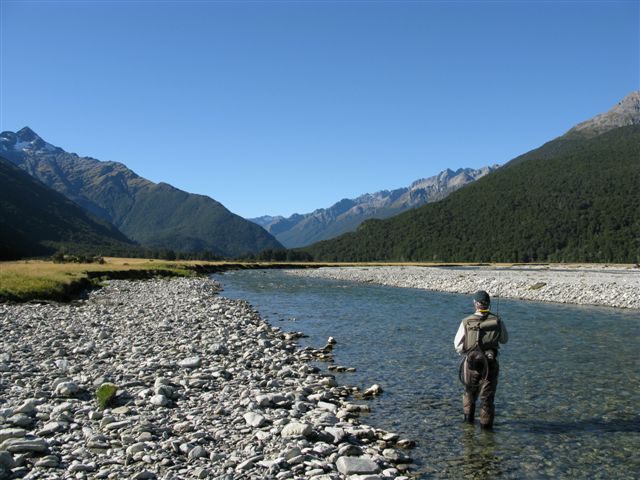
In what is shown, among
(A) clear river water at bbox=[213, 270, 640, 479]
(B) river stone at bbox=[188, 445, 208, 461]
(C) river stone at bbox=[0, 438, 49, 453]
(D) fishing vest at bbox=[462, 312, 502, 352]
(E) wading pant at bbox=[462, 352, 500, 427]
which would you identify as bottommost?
(A) clear river water at bbox=[213, 270, 640, 479]

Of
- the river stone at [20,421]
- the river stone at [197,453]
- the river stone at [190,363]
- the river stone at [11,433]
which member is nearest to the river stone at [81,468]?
the river stone at [197,453]

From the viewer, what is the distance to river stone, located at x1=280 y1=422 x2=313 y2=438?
9.63m

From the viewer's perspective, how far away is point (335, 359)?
59.4 feet

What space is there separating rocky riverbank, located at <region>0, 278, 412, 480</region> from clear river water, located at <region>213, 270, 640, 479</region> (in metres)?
1.13

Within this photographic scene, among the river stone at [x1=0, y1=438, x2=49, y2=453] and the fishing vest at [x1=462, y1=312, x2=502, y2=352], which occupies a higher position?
the fishing vest at [x1=462, y1=312, x2=502, y2=352]

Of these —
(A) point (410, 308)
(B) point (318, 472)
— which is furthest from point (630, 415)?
(A) point (410, 308)

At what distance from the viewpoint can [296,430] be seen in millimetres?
9695

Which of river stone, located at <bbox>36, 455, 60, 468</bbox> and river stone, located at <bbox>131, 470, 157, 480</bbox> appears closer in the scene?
river stone, located at <bbox>131, 470, 157, 480</bbox>

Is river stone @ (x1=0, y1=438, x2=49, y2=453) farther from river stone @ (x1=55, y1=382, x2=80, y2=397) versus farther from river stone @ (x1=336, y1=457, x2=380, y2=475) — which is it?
river stone @ (x1=336, y1=457, x2=380, y2=475)

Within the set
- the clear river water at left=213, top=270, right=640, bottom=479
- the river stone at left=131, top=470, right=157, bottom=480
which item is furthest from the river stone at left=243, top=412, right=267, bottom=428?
the river stone at left=131, top=470, right=157, bottom=480

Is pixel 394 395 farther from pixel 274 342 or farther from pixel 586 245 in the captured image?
pixel 586 245

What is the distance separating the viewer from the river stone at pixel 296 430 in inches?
379

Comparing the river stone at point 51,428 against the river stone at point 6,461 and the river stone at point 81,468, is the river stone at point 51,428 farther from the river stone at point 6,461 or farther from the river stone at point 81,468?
the river stone at point 81,468

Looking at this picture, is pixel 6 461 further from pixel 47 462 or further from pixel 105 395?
pixel 105 395
